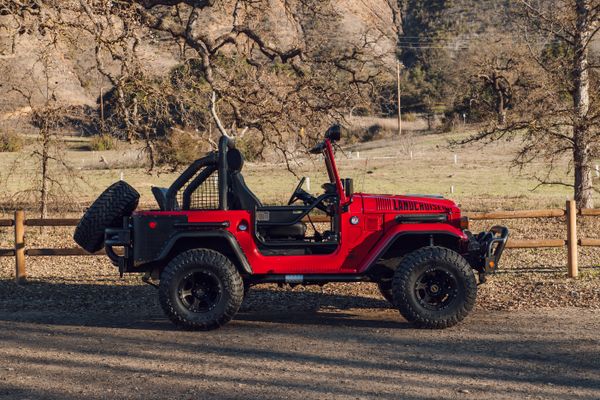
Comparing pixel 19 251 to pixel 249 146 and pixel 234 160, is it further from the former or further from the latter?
pixel 249 146

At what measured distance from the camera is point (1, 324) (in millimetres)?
9789

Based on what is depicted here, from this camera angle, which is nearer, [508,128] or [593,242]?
[593,242]

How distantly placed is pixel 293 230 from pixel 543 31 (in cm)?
1176

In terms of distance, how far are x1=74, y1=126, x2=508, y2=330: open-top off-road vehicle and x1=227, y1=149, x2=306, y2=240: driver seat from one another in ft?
0.04

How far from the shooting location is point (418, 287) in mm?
9023

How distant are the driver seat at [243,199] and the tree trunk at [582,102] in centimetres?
1089

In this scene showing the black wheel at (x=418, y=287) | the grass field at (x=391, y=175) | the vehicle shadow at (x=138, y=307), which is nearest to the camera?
the black wheel at (x=418, y=287)

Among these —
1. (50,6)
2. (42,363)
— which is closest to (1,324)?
(42,363)

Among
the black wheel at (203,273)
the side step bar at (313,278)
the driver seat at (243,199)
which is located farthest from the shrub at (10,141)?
the side step bar at (313,278)

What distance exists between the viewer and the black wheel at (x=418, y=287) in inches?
351

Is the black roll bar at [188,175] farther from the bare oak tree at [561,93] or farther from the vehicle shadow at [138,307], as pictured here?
the bare oak tree at [561,93]

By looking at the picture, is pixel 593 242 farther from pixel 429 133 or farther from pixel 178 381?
pixel 429 133

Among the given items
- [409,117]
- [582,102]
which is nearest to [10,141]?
[582,102]

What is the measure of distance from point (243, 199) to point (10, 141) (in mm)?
16781
